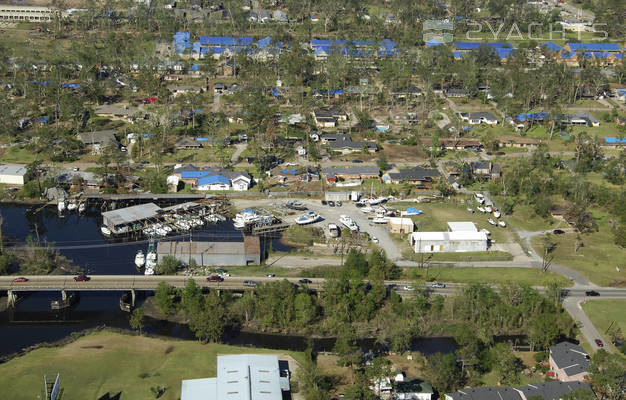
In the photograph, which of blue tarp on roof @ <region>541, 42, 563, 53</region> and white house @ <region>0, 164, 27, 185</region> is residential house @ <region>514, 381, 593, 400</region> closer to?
white house @ <region>0, 164, 27, 185</region>

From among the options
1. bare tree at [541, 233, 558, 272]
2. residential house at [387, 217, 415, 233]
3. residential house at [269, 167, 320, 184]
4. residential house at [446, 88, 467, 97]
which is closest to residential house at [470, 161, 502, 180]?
bare tree at [541, 233, 558, 272]

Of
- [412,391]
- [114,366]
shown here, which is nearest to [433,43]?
[412,391]

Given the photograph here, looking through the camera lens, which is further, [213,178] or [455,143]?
[455,143]

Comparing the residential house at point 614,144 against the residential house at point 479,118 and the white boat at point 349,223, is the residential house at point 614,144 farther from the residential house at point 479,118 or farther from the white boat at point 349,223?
the white boat at point 349,223

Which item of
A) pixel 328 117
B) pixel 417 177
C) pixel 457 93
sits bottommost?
pixel 417 177

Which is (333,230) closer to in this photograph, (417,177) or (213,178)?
(417,177)

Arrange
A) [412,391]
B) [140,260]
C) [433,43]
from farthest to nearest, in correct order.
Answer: [433,43] → [140,260] → [412,391]

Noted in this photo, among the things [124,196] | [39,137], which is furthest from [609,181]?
[39,137]
